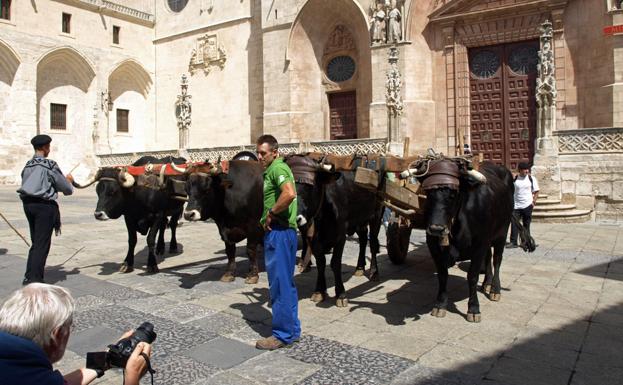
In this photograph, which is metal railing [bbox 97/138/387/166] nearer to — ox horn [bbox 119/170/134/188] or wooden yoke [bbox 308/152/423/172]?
ox horn [bbox 119/170/134/188]

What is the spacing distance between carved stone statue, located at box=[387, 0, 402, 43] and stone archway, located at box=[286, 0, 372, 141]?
254cm

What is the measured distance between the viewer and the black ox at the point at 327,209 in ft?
16.4

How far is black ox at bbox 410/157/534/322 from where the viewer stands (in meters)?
4.51

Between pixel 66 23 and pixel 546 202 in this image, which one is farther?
pixel 66 23

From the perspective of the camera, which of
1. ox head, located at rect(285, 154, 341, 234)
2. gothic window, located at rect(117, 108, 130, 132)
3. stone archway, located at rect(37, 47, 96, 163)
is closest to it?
ox head, located at rect(285, 154, 341, 234)

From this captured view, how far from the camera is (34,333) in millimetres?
1742

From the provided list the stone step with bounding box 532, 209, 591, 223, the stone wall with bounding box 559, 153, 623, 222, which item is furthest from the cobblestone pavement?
the stone wall with bounding box 559, 153, 623, 222

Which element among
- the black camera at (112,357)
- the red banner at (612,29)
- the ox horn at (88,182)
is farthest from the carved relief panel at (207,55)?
the black camera at (112,357)

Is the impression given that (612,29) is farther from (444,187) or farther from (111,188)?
(111,188)

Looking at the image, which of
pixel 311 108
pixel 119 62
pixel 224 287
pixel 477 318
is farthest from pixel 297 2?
pixel 477 318

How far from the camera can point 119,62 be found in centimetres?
3119

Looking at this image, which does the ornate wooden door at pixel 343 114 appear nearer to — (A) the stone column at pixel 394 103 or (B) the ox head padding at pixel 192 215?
(A) the stone column at pixel 394 103

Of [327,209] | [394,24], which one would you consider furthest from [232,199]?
[394,24]

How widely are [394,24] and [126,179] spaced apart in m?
16.3
